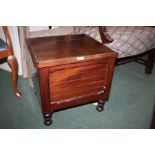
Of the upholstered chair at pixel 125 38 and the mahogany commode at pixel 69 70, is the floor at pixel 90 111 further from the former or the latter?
the upholstered chair at pixel 125 38

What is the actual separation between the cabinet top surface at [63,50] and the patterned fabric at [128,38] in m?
0.23

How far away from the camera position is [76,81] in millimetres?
980

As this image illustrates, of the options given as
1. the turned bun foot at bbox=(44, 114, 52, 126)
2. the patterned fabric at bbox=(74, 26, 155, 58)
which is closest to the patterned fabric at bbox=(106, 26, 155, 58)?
the patterned fabric at bbox=(74, 26, 155, 58)

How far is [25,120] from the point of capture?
1116mm

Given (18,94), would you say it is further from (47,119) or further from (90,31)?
(90,31)

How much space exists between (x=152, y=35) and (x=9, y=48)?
1.13 metres

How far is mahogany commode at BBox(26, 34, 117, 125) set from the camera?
2.86 ft

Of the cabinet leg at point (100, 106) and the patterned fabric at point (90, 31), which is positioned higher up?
the patterned fabric at point (90, 31)

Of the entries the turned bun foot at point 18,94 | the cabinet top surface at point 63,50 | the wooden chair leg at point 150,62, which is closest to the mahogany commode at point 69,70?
the cabinet top surface at point 63,50

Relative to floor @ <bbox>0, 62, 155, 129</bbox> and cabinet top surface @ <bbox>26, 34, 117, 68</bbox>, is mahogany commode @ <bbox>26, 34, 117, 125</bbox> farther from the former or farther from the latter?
floor @ <bbox>0, 62, 155, 129</bbox>

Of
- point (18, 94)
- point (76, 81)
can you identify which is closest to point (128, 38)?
point (76, 81)

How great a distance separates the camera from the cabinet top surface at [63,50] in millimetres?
848
